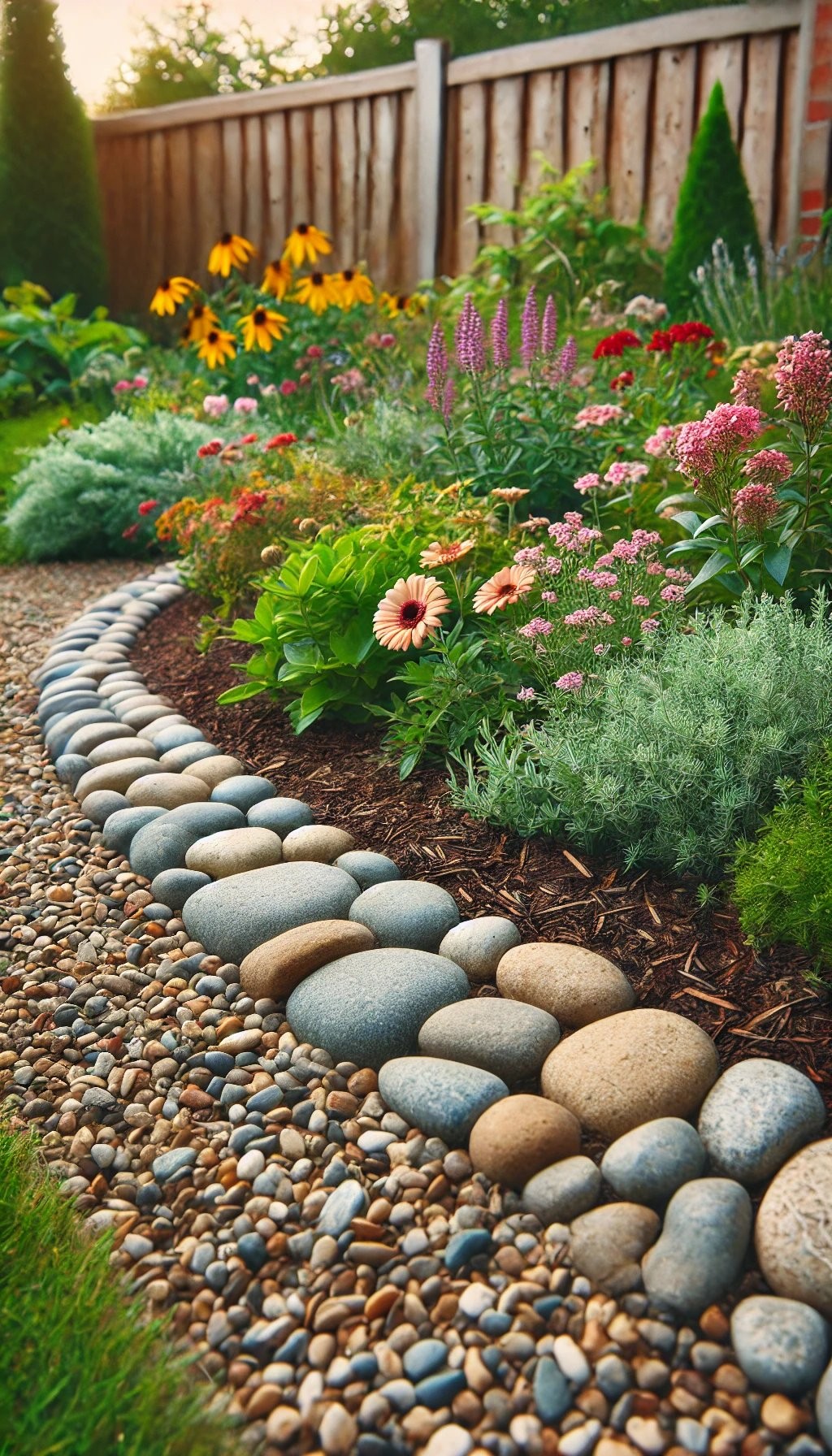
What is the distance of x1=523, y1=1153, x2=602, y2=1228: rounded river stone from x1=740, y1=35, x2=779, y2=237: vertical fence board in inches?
287

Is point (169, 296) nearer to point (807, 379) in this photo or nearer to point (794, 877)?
point (807, 379)

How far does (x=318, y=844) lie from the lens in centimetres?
304

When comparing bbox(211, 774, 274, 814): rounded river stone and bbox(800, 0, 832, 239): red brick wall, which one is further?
bbox(800, 0, 832, 239): red brick wall

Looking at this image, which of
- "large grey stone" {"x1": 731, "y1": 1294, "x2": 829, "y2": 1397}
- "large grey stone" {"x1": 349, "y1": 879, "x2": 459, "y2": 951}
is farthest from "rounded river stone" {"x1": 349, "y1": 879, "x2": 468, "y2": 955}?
"large grey stone" {"x1": 731, "y1": 1294, "x2": 829, "y2": 1397}

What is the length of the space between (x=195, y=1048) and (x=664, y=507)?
2.50 metres

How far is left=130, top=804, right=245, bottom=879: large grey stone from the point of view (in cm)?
308

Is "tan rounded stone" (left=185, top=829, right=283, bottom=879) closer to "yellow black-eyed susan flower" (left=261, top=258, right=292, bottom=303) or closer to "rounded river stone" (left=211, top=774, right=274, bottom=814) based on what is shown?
"rounded river stone" (left=211, top=774, right=274, bottom=814)

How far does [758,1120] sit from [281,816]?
1.62 m

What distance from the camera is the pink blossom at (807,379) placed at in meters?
2.96

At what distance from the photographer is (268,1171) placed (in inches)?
80.7

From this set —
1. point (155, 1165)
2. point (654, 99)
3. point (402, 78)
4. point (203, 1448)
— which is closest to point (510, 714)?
point (155, 1165)

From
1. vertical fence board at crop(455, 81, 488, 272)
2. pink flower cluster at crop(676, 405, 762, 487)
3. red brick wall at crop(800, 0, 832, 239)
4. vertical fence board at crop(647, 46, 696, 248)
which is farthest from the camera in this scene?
vertical fence board at crop(455, 81, 488, 272)

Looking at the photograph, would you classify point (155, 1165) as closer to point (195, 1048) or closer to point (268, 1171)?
point (268, 1171)

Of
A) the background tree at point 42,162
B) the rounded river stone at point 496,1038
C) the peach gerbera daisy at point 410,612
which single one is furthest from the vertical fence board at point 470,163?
the rounded river stone at point 496,1038
